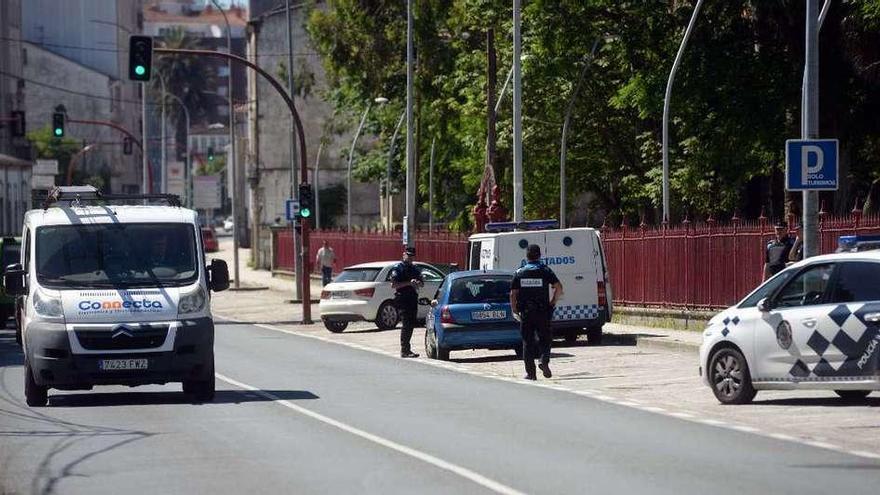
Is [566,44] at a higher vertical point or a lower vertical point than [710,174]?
higher

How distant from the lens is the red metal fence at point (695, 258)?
31.2 metres

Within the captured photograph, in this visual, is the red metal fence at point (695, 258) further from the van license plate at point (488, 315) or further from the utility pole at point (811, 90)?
the van license plate at point (488, 315)

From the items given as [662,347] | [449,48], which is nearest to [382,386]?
[662,347]

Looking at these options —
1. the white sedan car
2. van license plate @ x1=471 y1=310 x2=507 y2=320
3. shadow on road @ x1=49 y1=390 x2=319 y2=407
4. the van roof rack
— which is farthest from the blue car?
the white sedan car

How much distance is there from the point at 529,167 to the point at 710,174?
1011 centimetres

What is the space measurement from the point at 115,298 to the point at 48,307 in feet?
2.34

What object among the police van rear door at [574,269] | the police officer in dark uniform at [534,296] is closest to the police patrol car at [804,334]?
the police officer in dark uniform at [534,296]

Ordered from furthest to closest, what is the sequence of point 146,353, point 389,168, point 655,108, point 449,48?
point 389,168 → point 449,48 → point 655,108 → point 146,353

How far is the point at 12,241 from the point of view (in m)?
44.2

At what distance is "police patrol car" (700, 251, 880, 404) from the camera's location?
1752 centimetres

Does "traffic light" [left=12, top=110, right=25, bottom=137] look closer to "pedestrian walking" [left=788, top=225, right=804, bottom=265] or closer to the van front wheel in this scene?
"pedestrian walking" [left=788, top=225, right=804, bottom=265]

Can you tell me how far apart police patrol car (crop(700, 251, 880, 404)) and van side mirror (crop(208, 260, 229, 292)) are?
5340 mm

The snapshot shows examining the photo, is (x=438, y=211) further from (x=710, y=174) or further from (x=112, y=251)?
(x=112, y=251)

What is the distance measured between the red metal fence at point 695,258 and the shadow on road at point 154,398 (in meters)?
9.96
